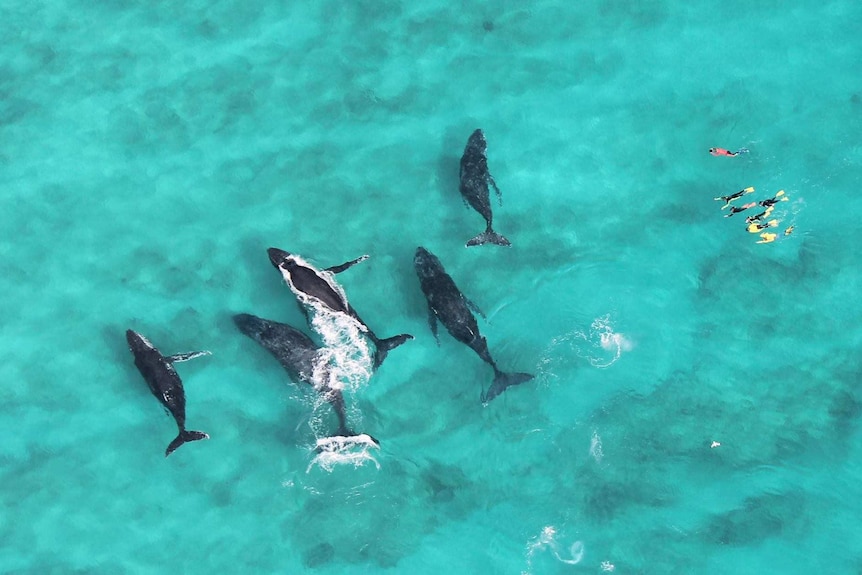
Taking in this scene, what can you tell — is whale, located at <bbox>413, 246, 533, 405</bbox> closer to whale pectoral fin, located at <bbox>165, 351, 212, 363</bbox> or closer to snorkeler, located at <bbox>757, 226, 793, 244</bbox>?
whale pectoral fin, located at <bbox>165, 351, 212, 363</bbox>

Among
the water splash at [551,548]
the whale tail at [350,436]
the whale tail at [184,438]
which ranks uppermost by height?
the whale tail at [184,438]

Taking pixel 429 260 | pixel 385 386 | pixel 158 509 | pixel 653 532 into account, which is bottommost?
pixel 653 532

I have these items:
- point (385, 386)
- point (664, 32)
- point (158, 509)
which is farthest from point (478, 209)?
point (158, 509)

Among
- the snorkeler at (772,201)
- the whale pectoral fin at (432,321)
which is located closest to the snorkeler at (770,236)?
the snorkeler at (772,201)

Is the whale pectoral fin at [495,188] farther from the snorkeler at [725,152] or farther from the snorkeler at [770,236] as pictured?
the snorkeler at [770,236]

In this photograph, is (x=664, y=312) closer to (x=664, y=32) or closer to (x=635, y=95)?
(x=635, y=95)

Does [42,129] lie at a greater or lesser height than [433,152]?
greater
